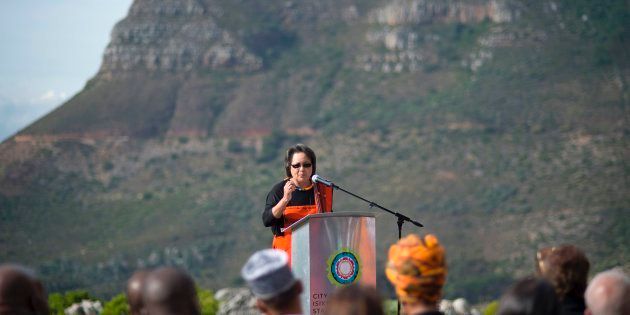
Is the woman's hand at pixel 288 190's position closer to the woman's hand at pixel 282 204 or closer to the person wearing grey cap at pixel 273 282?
the woman's hand at pixel 282 204

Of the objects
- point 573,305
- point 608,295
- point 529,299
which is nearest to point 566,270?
point 573,305

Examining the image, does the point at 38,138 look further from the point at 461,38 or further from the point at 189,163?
the point at 461,38

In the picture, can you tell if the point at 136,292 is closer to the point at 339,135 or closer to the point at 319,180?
the point at 319,180

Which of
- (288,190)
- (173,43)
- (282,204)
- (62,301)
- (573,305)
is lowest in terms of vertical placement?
(62,301)

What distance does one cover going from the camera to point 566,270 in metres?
7.79

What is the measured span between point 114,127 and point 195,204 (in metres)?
11.7

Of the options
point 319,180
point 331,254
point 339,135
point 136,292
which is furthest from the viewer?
point 339,135

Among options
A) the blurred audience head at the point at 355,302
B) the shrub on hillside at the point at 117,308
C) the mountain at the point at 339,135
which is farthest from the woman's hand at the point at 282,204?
the mountain at the point at 339,135

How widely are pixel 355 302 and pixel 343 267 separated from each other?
3494 mm

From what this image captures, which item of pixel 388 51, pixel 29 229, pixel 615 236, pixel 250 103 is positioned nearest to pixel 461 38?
pixel 388 51

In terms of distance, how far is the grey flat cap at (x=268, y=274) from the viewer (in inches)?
271

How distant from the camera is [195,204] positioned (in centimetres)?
8100

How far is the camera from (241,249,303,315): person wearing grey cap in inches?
271

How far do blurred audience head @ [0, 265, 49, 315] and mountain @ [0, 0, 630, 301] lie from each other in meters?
57.2
